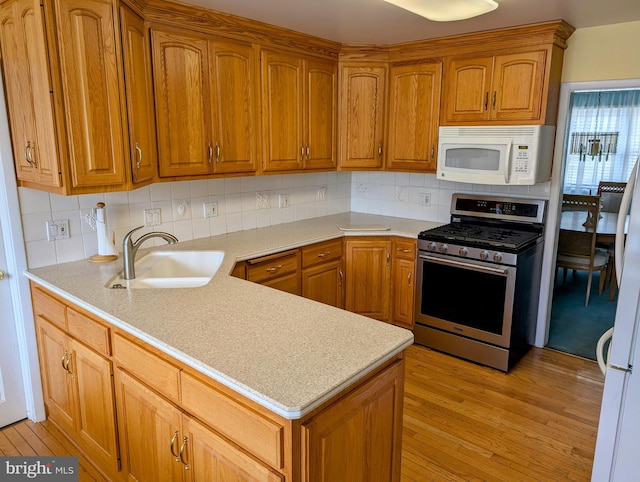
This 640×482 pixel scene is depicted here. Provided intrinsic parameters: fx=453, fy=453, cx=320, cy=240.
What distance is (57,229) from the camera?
96.3 inches

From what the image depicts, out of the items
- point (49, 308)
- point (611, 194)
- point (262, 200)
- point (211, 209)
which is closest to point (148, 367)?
point (49, 308)

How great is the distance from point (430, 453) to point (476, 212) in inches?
78.0

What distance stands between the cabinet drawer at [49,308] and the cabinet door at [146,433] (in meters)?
0.55

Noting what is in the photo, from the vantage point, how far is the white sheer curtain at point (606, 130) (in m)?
5.96

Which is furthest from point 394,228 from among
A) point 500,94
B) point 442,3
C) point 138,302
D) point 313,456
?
point 313,456

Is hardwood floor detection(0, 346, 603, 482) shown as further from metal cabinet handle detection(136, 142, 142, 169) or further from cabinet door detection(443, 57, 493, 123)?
cabinet door detection(443, 57, 493, 123)

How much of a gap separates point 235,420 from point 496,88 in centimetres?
282

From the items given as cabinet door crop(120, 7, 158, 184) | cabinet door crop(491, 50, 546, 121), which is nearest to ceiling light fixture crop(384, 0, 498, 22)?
cabinet door crop(491, 50, 546, 121)

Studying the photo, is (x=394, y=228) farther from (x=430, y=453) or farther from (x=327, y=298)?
(x=430, y=453)

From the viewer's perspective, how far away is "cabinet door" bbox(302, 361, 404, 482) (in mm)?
1299

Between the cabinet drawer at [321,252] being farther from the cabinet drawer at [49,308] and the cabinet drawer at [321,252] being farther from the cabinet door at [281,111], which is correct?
the cabinet drawer at [49,308]

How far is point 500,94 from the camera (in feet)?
10.3

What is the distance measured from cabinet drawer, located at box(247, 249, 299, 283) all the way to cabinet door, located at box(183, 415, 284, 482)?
135 cm

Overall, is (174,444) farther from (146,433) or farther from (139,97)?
(139,97)
